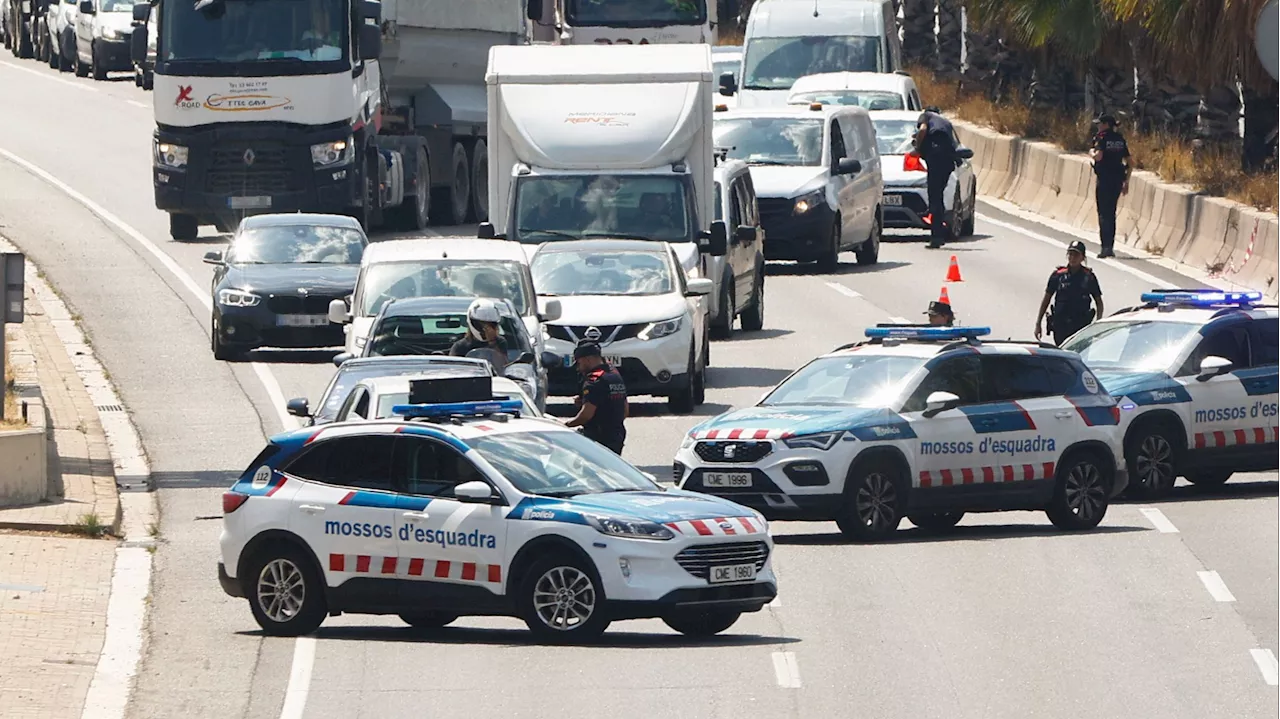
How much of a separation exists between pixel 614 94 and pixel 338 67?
21.4 ft

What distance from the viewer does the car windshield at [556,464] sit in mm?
15781

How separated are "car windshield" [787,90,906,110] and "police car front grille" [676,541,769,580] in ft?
86.1

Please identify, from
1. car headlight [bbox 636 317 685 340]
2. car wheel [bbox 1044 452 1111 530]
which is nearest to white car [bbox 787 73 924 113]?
car headlight [bbox 636 317 685 340]

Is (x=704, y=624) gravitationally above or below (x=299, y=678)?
below

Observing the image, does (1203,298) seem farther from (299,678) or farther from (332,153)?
(332,153)

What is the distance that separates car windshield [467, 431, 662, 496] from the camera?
51.8 feet

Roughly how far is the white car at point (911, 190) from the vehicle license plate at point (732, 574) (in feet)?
75.4

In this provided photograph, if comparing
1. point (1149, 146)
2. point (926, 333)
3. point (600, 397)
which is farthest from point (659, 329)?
point (1149, 146)

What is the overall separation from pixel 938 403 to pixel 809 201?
14.4 m

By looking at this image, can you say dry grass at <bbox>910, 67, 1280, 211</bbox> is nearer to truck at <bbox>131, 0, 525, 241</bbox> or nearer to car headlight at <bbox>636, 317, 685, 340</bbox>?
truck at <bbox>131, 0, 525, 241</bbox>

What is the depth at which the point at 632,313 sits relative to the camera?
2520cm

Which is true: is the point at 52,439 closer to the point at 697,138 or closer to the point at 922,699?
the point at 697,138

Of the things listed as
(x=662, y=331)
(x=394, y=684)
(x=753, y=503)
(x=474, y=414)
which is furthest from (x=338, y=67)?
(x=394, y=684)

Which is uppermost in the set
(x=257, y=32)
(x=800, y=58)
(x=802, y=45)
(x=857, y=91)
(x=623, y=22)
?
(x=257, y=32)
